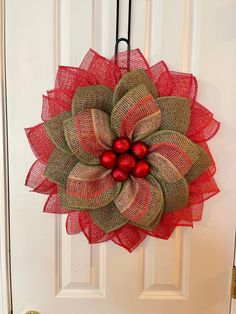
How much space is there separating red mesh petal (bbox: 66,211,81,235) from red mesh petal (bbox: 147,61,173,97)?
0.40m

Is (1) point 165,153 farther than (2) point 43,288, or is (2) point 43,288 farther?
(2) point 43,288

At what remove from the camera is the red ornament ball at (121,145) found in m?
0.77

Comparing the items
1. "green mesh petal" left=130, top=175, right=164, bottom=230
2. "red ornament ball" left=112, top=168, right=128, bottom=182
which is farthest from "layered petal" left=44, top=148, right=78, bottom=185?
"green mesh petal" left=130, top=175, right=164, bottom=230

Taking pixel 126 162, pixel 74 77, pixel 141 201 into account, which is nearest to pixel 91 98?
pixel 74 77

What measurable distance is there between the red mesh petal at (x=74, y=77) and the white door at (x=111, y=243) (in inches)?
1.7

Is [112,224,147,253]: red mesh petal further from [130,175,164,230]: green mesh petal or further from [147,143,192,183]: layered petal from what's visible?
[147,143,192,183]: layered petal

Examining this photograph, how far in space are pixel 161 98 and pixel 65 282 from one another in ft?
1.99

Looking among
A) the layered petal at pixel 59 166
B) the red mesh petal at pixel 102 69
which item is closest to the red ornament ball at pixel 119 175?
the layered petal at pixel 59 166

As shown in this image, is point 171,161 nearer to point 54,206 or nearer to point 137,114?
point 137,114

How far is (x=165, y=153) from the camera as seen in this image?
0.78 m

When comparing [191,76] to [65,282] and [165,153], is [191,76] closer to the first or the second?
[165,153]

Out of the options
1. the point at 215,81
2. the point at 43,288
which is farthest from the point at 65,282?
the point at 215,81

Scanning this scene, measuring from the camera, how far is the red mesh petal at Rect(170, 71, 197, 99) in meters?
0.82

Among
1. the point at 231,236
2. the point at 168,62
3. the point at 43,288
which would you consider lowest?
the point at 43,288
